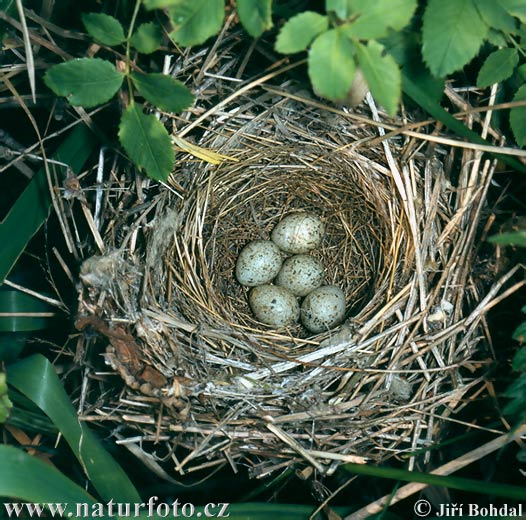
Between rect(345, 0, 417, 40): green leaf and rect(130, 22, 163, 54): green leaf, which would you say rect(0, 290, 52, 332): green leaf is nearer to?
rect(130, 22, 163, 54): green leaf

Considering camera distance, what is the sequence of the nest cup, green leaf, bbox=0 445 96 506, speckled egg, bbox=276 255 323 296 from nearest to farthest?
green leaf, bbox=0 445 96 506, the nest cup, speckled egg, bbox=276 255 323 296

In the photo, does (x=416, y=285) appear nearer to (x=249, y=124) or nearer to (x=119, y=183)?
(x=249, y=124)

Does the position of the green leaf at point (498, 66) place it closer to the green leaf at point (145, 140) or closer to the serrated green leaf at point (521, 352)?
the serrated green leaf at point (521, 352)

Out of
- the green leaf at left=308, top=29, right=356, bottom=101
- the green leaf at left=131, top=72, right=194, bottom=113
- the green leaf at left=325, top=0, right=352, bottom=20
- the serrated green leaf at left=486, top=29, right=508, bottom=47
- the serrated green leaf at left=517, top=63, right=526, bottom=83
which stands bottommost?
the serrated green leaf at left=517, top=63, right=526, bottom=83

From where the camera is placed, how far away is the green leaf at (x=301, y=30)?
965 millimetres

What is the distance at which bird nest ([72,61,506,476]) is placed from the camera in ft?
4.66

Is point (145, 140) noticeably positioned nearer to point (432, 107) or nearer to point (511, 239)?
point (432, 107)

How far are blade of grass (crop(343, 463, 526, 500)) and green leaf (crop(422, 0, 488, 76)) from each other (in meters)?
0.85

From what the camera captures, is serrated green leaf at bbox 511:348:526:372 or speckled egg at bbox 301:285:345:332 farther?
speckled egg at bbox 301:285:345:332

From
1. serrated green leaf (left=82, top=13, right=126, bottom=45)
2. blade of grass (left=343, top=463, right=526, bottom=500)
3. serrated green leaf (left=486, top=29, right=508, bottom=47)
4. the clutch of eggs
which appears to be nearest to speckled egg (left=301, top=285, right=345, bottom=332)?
the clutch of eggs

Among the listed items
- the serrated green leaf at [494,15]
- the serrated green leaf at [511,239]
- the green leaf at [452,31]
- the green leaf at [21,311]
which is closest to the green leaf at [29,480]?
the green leaf at [21,311]

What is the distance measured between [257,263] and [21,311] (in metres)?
0.73

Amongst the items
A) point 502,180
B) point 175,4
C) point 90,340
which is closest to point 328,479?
point 90,340

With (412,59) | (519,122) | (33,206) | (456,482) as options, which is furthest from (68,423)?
(519,122)
